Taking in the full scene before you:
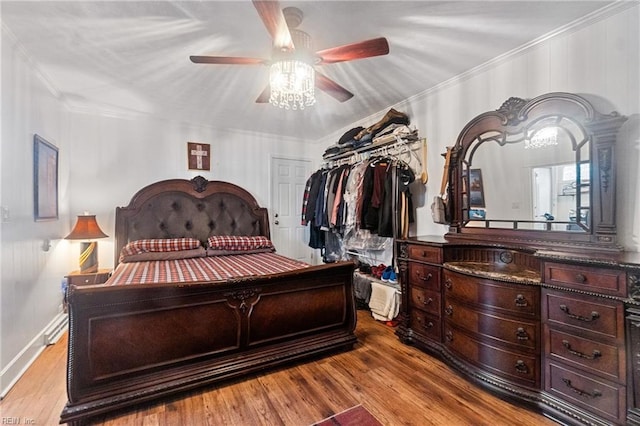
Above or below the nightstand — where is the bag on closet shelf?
above

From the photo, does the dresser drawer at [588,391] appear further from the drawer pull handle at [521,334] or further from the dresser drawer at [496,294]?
the dresser drawer at [496,294]

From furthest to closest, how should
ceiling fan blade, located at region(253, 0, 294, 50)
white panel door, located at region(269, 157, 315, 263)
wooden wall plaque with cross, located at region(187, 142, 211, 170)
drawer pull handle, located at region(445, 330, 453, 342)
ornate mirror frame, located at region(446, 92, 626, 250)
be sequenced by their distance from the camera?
white panel door, located at region(269, 157, 315, 263), wooden wall plaque with cross, located at region(187, 142, 211, 170), drawer pull handle, located at region(445, 330, 453, 342), ornate mirror frame, located at region(446, 92, 626, 250), ceiling fan blade, located at region(253, 0, 294, 50)

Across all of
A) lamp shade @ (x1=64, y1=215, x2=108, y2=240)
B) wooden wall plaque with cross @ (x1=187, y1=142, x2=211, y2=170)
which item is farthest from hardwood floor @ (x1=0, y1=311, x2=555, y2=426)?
wooden wall plaque with cross @ (x1=187, y1=142, x2=211, y2=170)

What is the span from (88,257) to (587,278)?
13.5ft

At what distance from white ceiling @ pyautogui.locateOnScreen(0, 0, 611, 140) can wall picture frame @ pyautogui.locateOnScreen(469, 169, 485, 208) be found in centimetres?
90

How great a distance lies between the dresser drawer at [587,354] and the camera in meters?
1.42

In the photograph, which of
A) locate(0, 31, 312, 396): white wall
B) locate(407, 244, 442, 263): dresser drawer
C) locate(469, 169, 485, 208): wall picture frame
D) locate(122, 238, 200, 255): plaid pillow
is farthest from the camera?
locate(122, 238, 200, 255): plaid pillow

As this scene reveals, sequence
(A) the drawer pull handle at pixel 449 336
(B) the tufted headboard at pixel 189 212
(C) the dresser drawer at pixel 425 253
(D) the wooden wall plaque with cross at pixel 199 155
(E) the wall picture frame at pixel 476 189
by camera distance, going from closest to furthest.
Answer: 1. (A) the drawer pull handle at pixel 449 336
2. (C) the dresser drawer at pixel 425 253
3. (E) the wall picture frame at pixel 476 189
4. (B) the tufted headboard at pixel 189 212
5. (D) the wooden wall plaque with cross at pixel 199 155

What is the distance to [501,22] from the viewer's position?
1874 mm

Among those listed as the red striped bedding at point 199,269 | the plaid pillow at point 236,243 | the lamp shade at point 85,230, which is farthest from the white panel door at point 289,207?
the lamp shade at point 85,230

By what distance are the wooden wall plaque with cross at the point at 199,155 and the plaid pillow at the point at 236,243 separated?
3.23ft

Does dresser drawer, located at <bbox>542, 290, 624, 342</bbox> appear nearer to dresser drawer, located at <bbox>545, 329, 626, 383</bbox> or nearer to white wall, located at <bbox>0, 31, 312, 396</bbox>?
dresser drawer, located at <bbox>545, 329, 626, 383</bbox>

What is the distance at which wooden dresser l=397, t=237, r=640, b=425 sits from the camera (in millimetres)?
1415

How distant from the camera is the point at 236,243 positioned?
3598 millimetres
